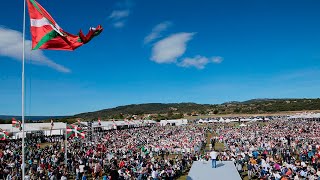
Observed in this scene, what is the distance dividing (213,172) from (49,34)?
9.19m

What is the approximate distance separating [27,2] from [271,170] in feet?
52.7

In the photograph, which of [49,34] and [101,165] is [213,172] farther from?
[101,165]

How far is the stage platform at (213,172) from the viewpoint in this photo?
47.4 feet

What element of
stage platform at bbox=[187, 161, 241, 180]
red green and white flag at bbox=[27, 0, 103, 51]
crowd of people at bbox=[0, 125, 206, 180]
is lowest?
crowd of people at bbox=[0, 125, 206, 180]

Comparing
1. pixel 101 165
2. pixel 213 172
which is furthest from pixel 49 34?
pixel 101 165

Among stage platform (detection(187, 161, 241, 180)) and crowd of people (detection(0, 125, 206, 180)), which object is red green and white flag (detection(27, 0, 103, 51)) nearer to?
crowd of people (detection(0, 125, 206, 180))

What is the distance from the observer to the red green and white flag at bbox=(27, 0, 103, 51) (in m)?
10.5

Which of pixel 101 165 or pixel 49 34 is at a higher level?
pixel 49 34

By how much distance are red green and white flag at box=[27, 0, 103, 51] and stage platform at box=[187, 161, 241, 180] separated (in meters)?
7.51

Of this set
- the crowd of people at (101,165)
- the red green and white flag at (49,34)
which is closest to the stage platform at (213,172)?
the crowd of people at (101,165)

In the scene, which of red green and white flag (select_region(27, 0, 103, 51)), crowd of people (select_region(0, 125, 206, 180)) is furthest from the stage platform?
red green and white flag (select_region(27, 0, 103, 51))

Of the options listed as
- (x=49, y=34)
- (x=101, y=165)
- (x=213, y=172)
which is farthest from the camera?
(x=101, y=165)

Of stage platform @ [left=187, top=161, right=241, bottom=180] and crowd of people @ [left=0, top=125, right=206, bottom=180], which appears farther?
crowd of people @ [left=0, top=125, right=206, bottom=180]

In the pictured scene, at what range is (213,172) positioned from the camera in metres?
15.4
